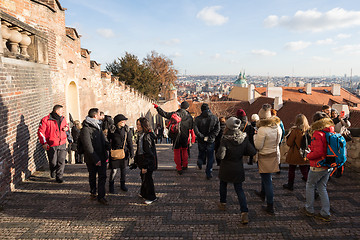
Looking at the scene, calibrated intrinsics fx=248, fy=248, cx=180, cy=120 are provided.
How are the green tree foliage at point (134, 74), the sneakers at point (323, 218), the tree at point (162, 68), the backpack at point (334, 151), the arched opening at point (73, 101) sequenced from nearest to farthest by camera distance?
1. the backpack at point (334, 151)
2. the sneakers at point (323, 218)
3. the arched opening at point (73, 101)
4. the green tree foliage at point (134, 74)
5. the tree at point (162, 68)

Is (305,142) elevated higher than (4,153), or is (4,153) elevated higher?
(305,142)

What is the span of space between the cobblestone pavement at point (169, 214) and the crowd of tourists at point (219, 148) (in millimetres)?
200

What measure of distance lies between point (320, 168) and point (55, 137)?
17.1 ft

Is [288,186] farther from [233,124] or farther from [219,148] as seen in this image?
[233,124]

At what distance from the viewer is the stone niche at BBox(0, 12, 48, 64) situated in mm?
4883

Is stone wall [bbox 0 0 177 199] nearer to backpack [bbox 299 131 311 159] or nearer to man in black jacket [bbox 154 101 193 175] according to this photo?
man in black jacket [bbox 154 101 193 175]

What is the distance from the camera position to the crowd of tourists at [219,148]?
3.83 meters

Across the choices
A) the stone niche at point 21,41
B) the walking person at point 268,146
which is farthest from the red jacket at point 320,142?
the stone niche at point 21,41

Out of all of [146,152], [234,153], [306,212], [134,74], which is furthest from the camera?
[134,74]

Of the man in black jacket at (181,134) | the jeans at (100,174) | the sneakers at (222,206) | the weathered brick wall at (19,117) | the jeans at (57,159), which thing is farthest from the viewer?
the man in black jacket at (181,134)

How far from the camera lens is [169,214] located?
13.6 feet

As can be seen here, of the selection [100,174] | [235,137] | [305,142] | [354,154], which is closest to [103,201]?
[100,174]

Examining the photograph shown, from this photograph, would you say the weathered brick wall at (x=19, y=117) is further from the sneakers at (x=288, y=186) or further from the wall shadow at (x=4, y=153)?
the sneakers at (x=288, y=186)

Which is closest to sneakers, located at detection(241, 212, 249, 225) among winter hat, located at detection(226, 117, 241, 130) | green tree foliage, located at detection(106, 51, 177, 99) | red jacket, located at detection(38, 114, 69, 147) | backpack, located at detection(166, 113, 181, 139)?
winter hat, located at detection(226, 117, 241, 130)
